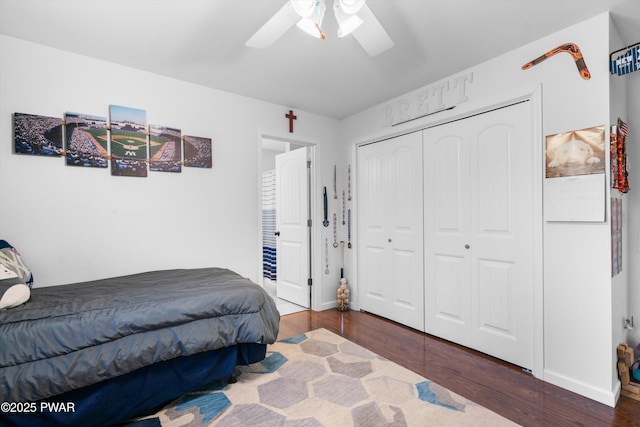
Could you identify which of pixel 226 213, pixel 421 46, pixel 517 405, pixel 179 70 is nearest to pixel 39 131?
pixel 179 70

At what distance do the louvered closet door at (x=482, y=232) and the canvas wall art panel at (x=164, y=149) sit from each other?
242cm

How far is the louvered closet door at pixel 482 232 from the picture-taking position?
238cm

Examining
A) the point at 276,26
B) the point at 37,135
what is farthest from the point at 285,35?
the point at 37,135

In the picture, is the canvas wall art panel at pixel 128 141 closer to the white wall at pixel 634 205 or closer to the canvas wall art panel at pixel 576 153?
the canvas wall art panel at pixel 576 153

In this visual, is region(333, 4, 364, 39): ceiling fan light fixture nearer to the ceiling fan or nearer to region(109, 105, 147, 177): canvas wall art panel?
the ceiling fan

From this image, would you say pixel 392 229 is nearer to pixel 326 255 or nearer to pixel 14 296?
pixel 326 255

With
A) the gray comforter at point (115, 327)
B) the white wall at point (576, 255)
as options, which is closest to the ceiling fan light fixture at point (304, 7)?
the gray comforter at point (115, 327)

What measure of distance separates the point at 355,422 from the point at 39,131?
295 centimetres

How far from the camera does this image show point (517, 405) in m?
1.92

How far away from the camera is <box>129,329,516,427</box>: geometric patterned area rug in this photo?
1770mm

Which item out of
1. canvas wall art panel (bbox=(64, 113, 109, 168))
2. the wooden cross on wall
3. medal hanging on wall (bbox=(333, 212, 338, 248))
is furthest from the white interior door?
canvas wall art panel (bbox=(64, 113, 109, 168))

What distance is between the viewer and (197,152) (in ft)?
9.83

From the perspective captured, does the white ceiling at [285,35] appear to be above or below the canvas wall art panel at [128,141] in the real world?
above

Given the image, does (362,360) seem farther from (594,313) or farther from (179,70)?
(179,70)
